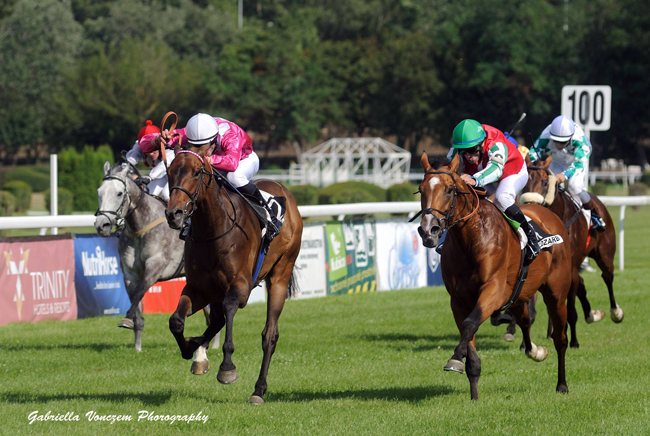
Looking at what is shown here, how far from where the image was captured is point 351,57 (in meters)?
56.7

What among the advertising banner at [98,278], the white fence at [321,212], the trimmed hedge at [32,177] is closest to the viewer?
the white fence at [321,212]

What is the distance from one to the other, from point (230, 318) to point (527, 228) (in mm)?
2160

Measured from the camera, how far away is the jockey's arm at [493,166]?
19.7 ft

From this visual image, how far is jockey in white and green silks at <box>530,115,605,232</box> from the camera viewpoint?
864cm

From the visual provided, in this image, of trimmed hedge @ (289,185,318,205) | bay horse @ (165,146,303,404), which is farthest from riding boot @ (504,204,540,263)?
trimmed hedge @ (289,185,318,205)

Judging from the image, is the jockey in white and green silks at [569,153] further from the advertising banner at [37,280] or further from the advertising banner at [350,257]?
the advertising banner at [37,280]

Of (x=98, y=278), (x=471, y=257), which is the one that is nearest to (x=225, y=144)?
(x=471, y=257)

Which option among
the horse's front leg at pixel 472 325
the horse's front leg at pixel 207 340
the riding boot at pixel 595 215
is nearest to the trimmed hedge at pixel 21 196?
the riding boot at pixel 595 215

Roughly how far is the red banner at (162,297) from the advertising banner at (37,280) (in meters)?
0.96

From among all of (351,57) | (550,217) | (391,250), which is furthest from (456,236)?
(351,57)

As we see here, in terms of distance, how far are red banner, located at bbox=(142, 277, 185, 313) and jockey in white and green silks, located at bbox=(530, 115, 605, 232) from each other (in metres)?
4.47

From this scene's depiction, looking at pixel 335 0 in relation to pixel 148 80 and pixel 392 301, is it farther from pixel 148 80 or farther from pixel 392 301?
pixel 392 301

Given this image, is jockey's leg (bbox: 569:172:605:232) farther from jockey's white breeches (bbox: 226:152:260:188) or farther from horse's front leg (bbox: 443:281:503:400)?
jockey's white breeches (bbox: 226:152:260:188)

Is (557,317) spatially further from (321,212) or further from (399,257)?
(399,257)
